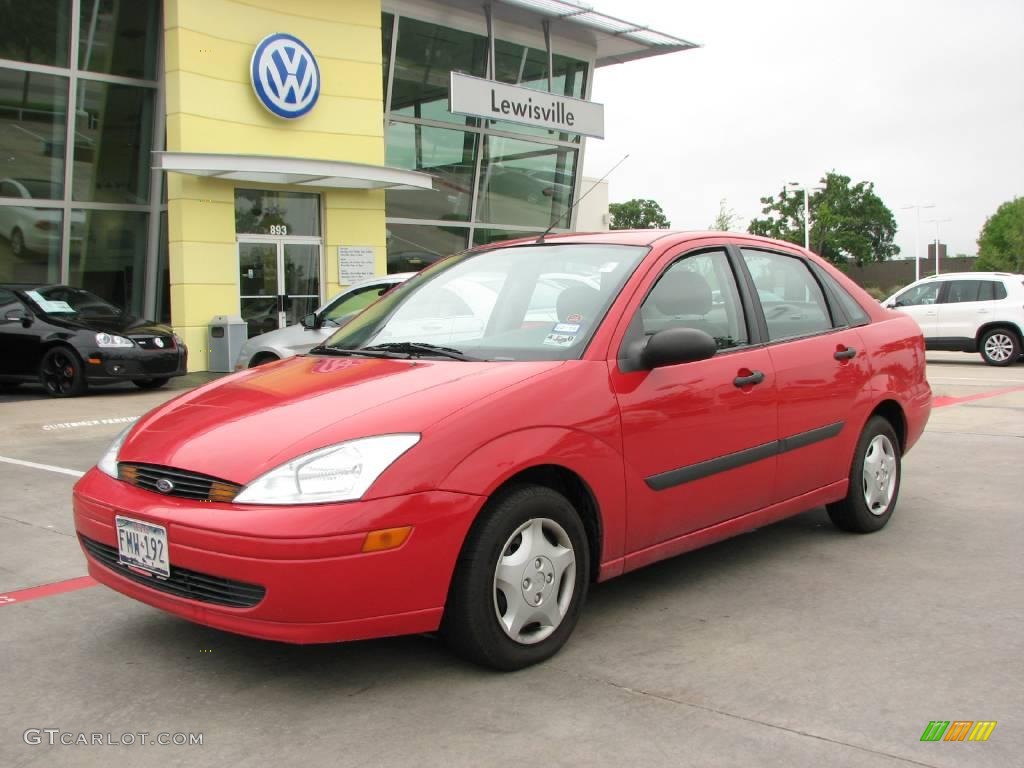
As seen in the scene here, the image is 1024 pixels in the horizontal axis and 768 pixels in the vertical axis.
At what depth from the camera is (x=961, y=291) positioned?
1858 centimetres

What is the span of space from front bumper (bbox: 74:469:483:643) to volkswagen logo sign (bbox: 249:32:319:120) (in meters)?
15.4

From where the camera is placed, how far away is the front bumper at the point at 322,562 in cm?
316

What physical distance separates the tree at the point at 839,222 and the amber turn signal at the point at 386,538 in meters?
81.3

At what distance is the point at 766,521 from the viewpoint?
477 cm

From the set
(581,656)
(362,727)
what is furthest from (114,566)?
(581,656)

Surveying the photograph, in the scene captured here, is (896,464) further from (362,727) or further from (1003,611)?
(362,727)

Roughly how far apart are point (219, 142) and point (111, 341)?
5382mm

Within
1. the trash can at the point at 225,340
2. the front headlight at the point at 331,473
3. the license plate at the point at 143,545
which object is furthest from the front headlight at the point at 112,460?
the trash can at the point at 225,340

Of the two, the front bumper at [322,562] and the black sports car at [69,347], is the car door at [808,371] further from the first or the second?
the black sports car at [69,347]

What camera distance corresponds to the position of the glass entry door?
59.3 feet

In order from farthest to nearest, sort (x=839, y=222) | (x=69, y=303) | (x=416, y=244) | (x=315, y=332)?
1. (x=839, y=222)
2. (x=416, y=244)
3. (x=69, y=303)
4. (x=315, y=332)

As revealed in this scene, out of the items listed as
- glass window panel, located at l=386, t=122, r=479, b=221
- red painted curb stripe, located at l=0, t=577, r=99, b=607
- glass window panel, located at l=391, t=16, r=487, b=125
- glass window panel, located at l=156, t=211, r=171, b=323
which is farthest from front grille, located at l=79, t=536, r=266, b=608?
glass window panel, located at l=391, t=16, r=487, b=125

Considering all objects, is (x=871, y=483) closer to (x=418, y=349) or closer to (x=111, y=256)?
(x=418, y=349)

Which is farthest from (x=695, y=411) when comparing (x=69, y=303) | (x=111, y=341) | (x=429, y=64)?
(x=429, y=64)
